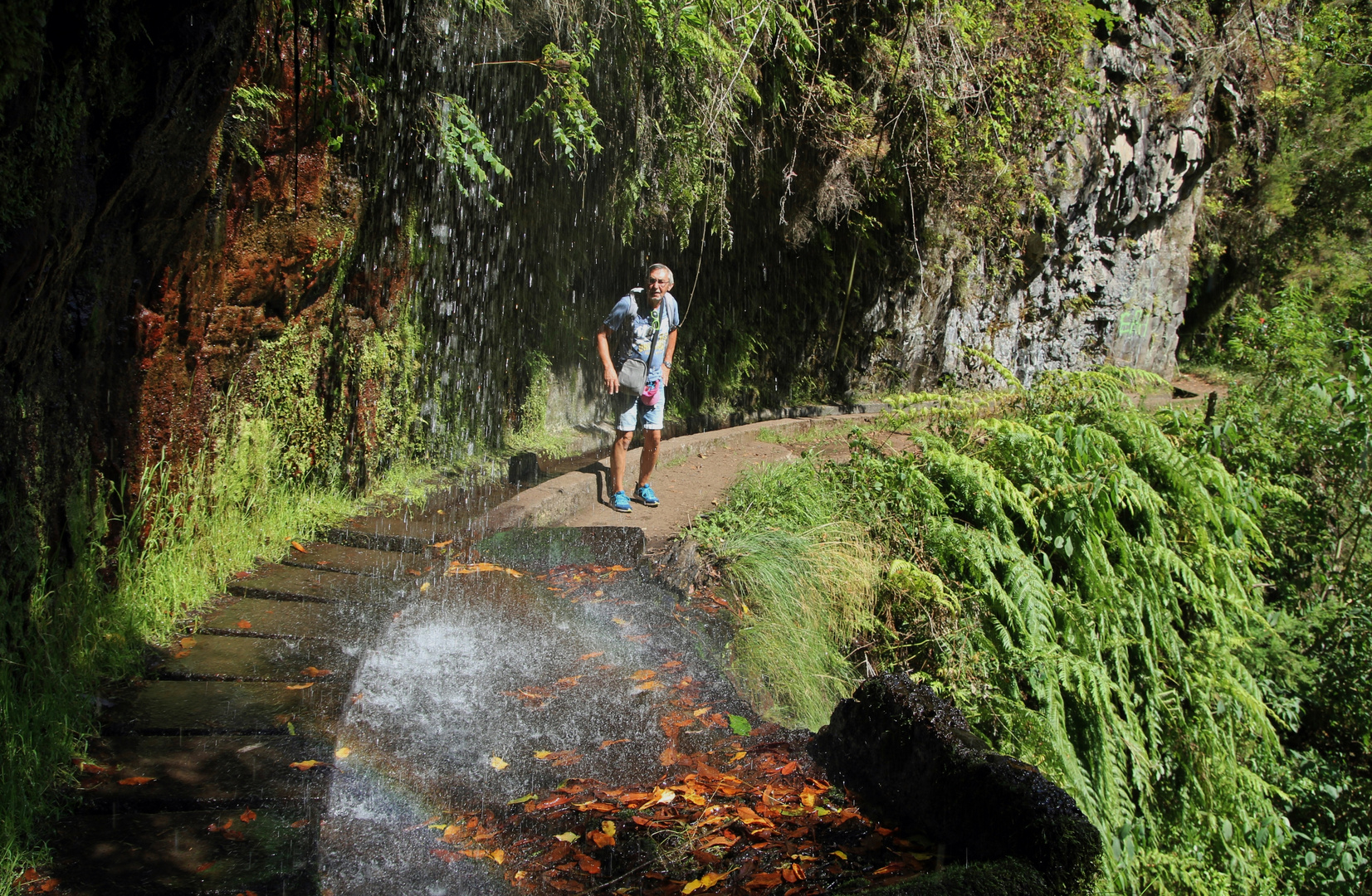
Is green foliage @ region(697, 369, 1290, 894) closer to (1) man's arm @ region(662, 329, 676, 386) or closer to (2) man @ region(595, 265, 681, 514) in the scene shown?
(2) man @ region(595, 265, 681, 514)

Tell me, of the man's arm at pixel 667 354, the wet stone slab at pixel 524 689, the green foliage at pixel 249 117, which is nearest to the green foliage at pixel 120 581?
the wet stone slab at pixel 524 689

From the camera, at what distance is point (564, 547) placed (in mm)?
6113

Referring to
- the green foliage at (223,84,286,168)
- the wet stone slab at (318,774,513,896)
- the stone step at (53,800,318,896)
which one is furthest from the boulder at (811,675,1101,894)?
the green foliage at (223,84,286,168)

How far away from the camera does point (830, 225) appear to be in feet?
39.8

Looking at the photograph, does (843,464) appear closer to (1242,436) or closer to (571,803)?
(1242,436)

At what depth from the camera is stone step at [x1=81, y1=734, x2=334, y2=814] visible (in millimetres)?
3277

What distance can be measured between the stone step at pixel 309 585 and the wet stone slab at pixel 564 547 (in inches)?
24.4

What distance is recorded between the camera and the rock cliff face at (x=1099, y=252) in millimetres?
13195

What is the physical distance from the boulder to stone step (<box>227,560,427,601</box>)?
271 cm

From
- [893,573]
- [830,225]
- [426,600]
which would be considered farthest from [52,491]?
[830,225]

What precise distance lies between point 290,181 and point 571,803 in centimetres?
443

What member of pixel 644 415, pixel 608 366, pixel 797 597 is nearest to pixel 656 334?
pixel 608 366

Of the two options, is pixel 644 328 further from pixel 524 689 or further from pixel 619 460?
pixel 524 689

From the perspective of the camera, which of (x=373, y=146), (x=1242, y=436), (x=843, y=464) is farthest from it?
(x=1242, y=436)
